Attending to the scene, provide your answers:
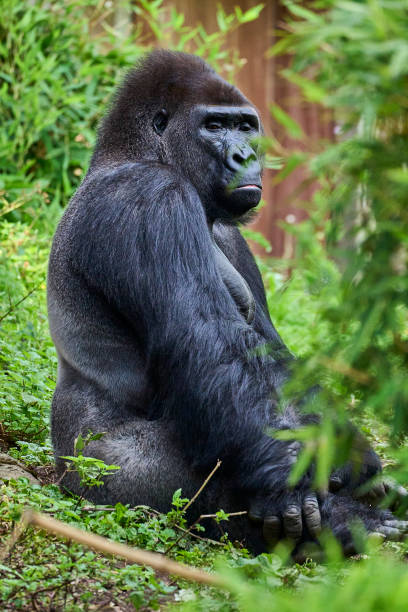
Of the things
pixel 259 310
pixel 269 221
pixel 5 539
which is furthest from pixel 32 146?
pixel 5 539

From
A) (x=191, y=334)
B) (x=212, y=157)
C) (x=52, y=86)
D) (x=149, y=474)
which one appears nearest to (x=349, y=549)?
(x=149, y=474)

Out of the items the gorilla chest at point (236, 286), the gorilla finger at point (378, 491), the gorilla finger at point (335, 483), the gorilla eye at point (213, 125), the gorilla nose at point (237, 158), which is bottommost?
the gorilla finger at point (378, 491)

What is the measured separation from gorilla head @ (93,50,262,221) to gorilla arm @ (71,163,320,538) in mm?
353

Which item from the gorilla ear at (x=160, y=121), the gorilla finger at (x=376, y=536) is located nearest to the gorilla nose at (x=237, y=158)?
the gorilla ear at (x=160, y=121)

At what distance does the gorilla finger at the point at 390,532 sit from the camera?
2.88 meters

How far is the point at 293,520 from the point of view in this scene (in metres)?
2.83

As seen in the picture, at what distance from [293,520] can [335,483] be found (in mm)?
237

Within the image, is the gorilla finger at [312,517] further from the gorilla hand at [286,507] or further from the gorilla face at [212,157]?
the gorilla face at [212,157]

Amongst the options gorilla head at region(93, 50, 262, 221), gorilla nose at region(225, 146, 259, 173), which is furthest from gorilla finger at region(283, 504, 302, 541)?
gorilla nose at region(225, 146, 259, 173)

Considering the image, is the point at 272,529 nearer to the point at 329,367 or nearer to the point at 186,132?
the point at 329,367

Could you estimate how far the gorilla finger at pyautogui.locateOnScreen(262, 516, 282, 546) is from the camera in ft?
9.43

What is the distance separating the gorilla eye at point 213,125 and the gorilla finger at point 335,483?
1.59 metres

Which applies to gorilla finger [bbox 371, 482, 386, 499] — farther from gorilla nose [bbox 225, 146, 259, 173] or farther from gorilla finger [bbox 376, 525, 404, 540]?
gorilla nose [bbox 225, 146, 259, 173]

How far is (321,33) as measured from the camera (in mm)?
1429
